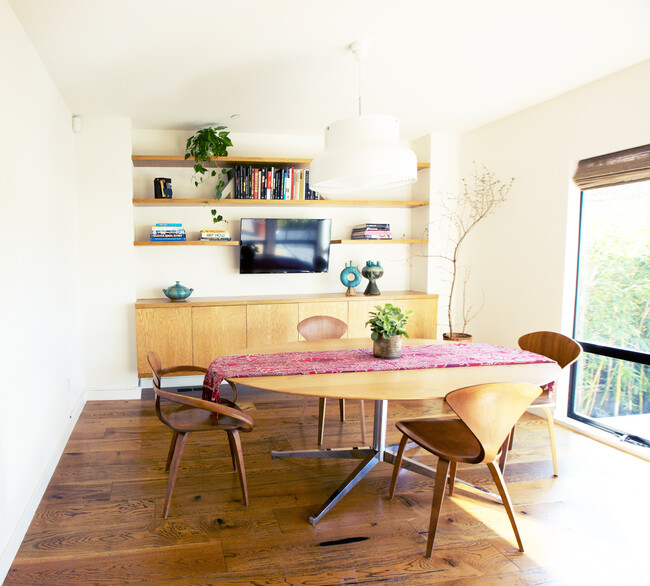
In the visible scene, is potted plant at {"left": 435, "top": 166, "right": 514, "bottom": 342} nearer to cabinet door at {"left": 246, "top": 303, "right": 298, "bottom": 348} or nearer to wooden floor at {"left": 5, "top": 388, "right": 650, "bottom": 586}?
cabinet door at {"left": 246, "top": 303, "right": 298, "bottom": 348}

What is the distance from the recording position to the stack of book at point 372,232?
494 cm

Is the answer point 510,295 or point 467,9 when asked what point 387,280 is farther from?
point 467,9

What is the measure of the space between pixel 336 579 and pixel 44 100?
3194mm

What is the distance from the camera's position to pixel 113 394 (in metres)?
4.43

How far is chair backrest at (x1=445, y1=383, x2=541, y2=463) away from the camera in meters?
2.03

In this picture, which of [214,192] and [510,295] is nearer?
[510,295]

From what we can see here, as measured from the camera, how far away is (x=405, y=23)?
2.56 meters

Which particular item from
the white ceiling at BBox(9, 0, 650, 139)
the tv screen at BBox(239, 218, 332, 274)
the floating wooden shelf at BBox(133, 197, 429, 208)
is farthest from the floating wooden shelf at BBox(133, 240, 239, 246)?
the white ceiling at BBox(9, 0, 650, 139)

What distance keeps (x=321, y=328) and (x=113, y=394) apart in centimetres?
209

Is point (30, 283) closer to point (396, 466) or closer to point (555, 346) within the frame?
point (396, 466)

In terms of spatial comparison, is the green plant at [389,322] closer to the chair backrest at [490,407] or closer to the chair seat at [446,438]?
the chair seat at [446,438]

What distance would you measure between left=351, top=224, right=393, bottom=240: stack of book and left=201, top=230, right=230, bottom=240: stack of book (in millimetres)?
1298

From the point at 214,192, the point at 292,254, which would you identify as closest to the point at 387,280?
the point at 292,254

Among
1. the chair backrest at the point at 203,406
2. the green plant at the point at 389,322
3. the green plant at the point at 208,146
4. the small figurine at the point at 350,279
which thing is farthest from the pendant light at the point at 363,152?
the small figurine at the point at 350,279
